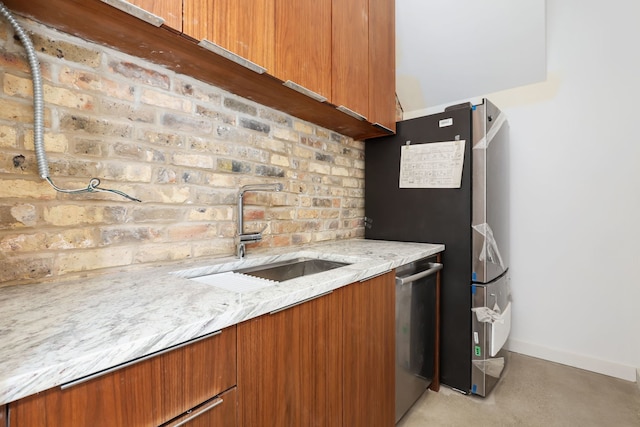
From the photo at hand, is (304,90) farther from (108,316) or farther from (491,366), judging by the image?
(491,366)

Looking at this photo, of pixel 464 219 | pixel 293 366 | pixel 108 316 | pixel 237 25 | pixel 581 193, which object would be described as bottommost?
pixel 293 366

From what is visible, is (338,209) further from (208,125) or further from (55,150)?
(55,150)

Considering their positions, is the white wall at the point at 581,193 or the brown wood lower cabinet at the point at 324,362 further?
the white wall at the point at 581,193

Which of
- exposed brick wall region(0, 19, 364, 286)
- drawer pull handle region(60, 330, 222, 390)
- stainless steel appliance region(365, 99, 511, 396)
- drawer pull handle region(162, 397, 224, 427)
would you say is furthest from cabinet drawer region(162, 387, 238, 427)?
stainless steel appliance region(365, 99, 511, 396)

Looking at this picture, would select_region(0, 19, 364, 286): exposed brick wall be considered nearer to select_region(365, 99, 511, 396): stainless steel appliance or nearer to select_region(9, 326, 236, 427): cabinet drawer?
select_region(9, 326, 236, 427): cabinet drawer

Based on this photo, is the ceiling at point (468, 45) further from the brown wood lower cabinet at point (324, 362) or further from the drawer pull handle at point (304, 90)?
the brown wood lower cabinet at point (324, 362)

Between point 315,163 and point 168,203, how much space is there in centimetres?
96

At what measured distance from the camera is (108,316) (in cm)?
62

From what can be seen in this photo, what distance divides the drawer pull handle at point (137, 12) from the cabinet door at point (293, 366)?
0.89 m

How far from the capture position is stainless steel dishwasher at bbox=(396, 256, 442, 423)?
1.46 metres

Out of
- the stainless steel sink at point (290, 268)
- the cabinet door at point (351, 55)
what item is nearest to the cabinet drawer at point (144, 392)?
the stainless steel sink at point (290, 268)

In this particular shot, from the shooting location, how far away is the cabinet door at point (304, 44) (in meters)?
1.20

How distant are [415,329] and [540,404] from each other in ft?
2.92

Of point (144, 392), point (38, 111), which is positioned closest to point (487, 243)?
point (144, 392)
